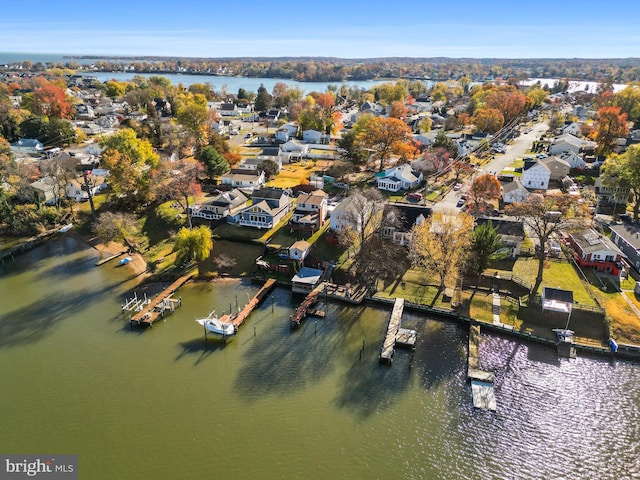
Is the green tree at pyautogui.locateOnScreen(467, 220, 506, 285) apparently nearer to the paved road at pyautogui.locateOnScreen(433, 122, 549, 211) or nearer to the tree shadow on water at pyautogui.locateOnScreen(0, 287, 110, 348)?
the paved road at pyautogui.locateOnScreen(433, 122, 549, 211)

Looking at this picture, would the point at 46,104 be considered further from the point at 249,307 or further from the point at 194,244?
the point at 249,307

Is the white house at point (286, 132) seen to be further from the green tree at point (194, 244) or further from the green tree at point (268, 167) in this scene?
the green tree at point (194, 244)

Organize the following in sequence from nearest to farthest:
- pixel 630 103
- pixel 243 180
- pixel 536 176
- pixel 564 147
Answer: pixel 243 180
pixel 536 176
pixel 564 147
pixel 630 103

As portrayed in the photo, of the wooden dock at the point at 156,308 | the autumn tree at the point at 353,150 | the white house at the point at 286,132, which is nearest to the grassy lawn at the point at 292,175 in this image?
the autumn tree at the point at 353,150

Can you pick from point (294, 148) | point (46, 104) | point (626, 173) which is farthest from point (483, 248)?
point (46, 104)

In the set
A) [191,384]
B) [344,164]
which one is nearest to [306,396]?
[191,384]
